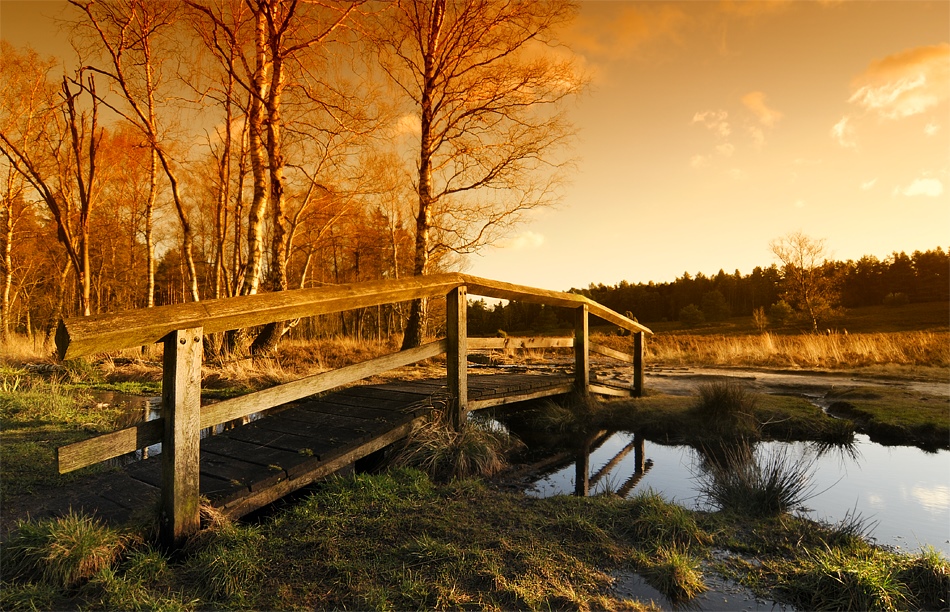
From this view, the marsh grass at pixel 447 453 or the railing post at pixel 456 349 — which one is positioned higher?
the railing post at pixel 456 349

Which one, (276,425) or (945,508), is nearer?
(945,508)

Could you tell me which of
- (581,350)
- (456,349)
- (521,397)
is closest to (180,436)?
(456,349)

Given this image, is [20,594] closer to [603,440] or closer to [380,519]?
[380,519]

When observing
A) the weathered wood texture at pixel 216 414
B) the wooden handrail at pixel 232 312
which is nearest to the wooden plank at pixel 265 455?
the weathered wood texture at pixel 216 414

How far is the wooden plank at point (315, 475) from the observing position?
2.91m

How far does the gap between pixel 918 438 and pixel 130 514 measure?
24.2ft

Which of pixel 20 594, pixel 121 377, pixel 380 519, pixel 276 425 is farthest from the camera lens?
pixel 121 377

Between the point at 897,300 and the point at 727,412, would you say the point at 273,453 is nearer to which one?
the point at 727,412

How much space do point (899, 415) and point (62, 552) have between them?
8.00 m

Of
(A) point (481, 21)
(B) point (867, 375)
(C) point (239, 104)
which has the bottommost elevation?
(B) point (867, 375)

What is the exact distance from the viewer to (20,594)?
1.98 meters

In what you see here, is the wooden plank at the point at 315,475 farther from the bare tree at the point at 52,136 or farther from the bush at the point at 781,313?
the bush at the point at 781,313

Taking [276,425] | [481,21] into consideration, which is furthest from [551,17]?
[276,425]

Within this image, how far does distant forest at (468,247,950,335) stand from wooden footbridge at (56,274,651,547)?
38.2m
